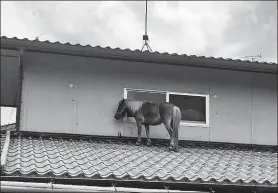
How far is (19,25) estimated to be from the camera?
40.6 feet


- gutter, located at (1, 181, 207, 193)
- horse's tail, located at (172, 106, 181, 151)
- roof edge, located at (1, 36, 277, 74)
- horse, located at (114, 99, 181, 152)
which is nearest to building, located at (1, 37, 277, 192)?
roof edge, located at (1, 36, 277, 74)

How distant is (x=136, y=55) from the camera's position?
8.98m

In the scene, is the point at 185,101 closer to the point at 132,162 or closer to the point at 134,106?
the point at 134,106

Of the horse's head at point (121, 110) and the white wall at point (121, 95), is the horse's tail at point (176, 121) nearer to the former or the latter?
the white wall at point (121, 95)

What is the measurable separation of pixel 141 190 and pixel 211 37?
11.0 metres

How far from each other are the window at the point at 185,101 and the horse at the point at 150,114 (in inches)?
16.1

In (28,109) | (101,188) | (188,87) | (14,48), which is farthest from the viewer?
(188,87)

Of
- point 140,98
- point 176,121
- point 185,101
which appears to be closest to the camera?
point 176,121

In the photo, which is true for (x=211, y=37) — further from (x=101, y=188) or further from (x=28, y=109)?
(x=101, y=188)

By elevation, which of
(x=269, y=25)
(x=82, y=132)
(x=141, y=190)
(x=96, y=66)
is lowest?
(x=141, y=190)

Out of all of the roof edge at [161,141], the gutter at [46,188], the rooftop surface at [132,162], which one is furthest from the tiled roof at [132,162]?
the gutter at [46,188]

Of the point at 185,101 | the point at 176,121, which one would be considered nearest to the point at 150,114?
the point at 176,121

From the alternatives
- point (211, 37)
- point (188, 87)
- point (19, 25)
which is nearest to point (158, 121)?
point (188, 87)

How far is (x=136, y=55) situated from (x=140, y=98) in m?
1.09
